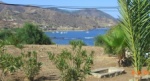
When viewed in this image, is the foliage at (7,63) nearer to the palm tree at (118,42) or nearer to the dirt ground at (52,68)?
the dirt ground at (52,68)

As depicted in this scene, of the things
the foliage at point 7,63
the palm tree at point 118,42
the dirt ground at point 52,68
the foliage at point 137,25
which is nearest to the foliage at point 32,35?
the dirt ground at point 52,68

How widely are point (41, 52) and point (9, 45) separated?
1980 millimetres

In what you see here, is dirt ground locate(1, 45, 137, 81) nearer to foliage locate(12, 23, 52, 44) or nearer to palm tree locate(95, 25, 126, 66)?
palm tree locate(95, 25, 126, 66)

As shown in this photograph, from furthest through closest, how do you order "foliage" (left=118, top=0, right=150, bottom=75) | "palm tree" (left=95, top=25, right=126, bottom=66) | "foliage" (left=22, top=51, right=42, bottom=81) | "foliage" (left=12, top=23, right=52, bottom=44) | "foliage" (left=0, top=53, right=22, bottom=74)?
"foliage" (left=12, top=23, right=52, bottom=44)
"palm tree" (left=95, top=25, right=126, bottom=66)
"foliage" (left=22, top=51, right=42, bottom=81)
"foliage" (left=0, top=53, right=22, bottom=74)
"foliage" (left=118, top=0, right=150, bottom=75)

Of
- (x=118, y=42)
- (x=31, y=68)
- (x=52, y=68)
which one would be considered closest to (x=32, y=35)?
(x=52, y=68)

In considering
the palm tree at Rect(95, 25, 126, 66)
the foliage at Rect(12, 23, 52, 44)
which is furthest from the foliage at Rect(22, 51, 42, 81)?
the foliage at Rect(12, 23, 52, 44)

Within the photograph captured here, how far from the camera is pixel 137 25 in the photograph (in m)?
8.82

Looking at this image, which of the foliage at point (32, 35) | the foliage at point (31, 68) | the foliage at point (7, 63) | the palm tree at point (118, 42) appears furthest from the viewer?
the foliage at point (32, 35)

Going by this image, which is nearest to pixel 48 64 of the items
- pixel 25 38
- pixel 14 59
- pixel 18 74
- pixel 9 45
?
pixel 18 74

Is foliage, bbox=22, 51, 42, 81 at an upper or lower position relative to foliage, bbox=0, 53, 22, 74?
lower

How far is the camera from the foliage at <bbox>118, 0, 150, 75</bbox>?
28.8 feet

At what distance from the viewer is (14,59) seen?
37.2ft

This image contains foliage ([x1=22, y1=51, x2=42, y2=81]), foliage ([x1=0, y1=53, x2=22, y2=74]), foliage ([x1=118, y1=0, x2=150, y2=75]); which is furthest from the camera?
foliage ([x1=22, y1=51, x2=42, y2=81])

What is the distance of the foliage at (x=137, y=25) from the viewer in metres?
8.77
